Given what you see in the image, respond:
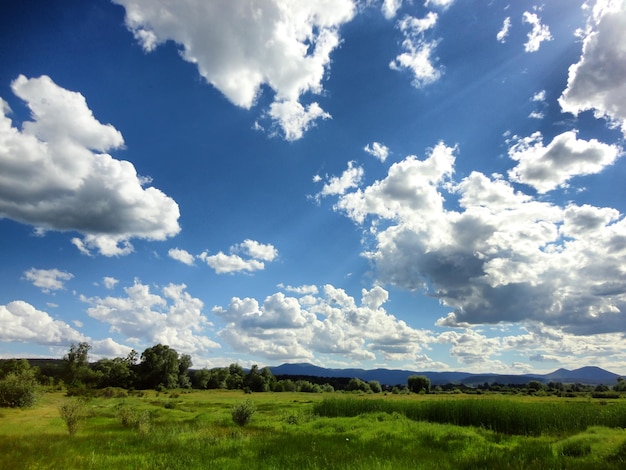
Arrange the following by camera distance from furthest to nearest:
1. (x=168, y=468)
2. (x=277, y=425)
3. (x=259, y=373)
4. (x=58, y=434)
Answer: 1. (x=259, y=373)
2. (x=277, y=425)
3. (x=58, y=434)
4. (x=168, y=468)

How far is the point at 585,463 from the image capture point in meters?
19.9

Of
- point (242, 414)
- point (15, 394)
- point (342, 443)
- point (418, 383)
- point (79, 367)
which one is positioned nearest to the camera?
point (342, 443)

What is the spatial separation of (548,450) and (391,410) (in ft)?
90.0

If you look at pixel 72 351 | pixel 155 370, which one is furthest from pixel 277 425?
pixel 72 351

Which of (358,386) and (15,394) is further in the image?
(358,386)

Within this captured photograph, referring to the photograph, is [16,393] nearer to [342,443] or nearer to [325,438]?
[325,438]

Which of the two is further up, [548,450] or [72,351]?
[72,351]

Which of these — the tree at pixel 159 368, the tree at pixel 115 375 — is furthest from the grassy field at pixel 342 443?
the tree at pixel 159 368

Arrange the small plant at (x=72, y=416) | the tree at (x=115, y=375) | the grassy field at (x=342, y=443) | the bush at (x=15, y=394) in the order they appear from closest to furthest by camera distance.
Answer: the grassy field at (x=342, y=443) < the small plant at (x=72, y=416) < the bush at (x=15, y=394) < the tree at (x=115, y=375)

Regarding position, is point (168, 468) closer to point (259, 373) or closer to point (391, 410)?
point (391, 410)

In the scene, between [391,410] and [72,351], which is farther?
[72,351]

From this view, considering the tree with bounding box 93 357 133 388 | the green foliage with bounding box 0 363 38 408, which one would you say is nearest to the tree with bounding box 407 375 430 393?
the tree with bounding box 93 357 133 388

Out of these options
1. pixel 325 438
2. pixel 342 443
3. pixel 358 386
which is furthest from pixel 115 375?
pixel 342 443

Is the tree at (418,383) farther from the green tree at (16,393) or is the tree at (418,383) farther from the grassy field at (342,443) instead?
the green tree at (16,393)
